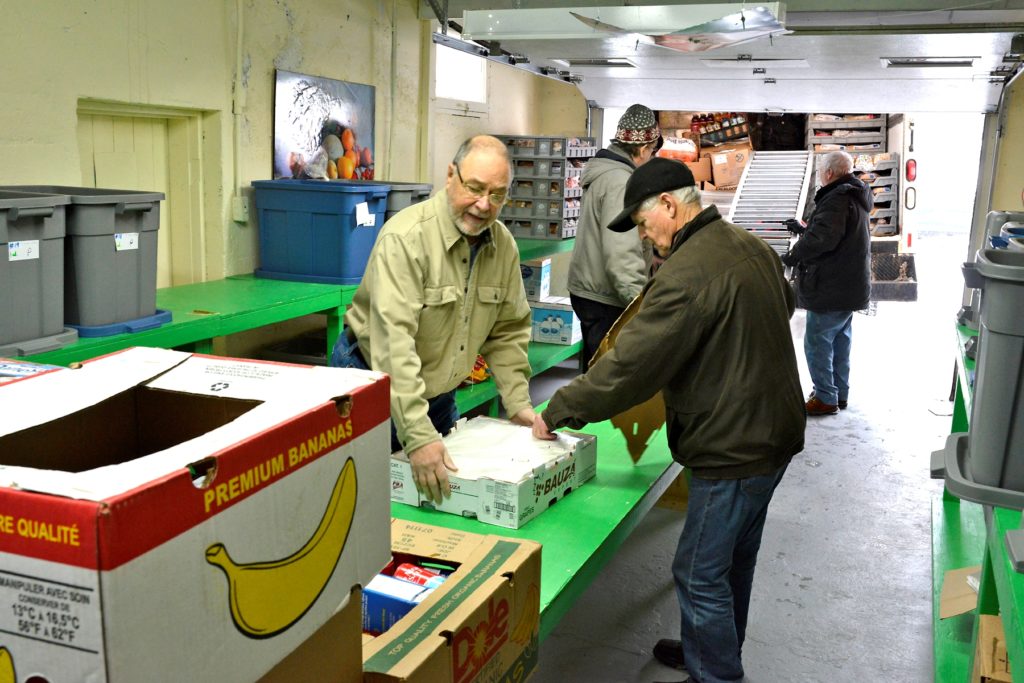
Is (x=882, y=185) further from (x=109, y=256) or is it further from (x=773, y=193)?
(x=109, y=256)

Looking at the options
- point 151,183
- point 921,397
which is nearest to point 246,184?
point 151,183

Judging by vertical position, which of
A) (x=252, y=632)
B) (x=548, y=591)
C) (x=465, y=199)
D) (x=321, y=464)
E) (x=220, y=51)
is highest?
(x=220, y=51)

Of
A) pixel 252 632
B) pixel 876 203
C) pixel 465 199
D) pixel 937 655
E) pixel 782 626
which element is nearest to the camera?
pixel 252 632

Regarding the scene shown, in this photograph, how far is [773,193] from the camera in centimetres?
1070

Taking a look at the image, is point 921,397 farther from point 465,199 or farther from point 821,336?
point 465,199

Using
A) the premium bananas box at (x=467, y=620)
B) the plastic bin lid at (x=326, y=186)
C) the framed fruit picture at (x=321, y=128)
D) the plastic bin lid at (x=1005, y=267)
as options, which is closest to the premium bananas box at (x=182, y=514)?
the premium bananas box at (x=467, y=620)

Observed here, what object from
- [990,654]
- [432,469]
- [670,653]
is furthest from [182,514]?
[670,653]

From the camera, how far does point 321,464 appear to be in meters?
1.13

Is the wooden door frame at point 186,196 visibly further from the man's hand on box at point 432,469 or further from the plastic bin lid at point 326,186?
the man's hand on box at point 432,469

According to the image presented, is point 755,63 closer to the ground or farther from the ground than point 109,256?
farther from the ground

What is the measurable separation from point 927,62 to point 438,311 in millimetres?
4634

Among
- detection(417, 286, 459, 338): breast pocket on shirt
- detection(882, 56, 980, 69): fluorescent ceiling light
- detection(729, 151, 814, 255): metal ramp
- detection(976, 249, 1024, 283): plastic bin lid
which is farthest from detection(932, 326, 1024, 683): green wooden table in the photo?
detection(729, 151, 814, 255): metal ramp

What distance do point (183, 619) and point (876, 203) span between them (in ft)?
37.1

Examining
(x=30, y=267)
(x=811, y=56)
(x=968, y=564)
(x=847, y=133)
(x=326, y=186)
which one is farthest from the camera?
(x=847, y=133)
